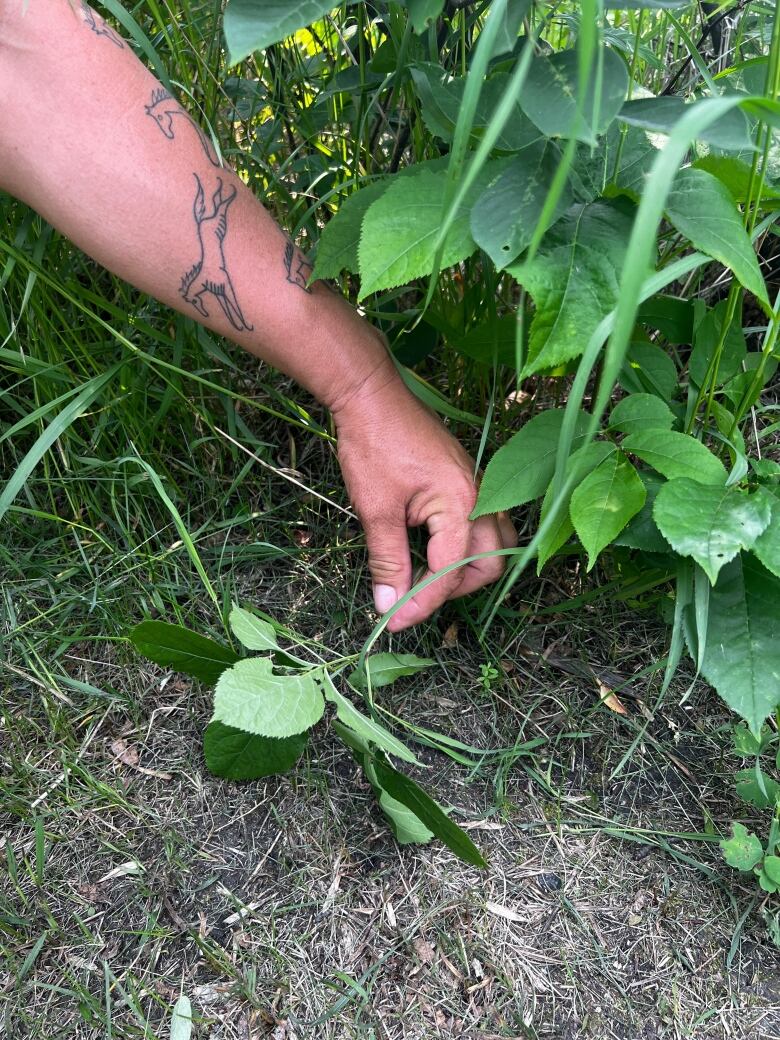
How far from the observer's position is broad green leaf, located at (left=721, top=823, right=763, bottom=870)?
1.07m

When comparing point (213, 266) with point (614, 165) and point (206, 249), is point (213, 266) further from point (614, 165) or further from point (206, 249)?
point (614, 165)

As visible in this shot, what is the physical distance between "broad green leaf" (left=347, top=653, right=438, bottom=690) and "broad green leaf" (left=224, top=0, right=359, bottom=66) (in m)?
→ 0.81

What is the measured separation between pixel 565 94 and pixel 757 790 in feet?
3.00

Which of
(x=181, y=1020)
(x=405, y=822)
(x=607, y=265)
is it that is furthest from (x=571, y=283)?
(x=181, y=1020)

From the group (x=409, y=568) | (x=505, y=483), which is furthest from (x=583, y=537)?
(x=409, y=568)

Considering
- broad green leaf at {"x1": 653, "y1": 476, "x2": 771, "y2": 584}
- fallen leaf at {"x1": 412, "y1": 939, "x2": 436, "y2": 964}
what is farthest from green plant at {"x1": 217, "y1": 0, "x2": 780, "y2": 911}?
fallen leaf at {"x1": 412, "y1": 939, "x2": 436, "y2": 964}

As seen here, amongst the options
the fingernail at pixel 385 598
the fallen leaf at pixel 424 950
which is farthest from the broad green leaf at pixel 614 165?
the fallen leaf at pixel 424 950

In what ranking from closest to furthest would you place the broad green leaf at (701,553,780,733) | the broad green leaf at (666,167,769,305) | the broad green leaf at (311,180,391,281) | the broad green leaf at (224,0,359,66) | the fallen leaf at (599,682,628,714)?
the broad green leaf at (224,0,359,66) → the broad green leaf at (666,167,769,305) → the broad green leaf at (701,553,780,733) → the broad green leaf at (311,180,391,281) → the fallen leaf at (599,682,628,714)

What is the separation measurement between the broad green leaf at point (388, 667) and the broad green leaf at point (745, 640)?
45 cm

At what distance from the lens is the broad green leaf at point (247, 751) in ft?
3.70

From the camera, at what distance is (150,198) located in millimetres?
1084

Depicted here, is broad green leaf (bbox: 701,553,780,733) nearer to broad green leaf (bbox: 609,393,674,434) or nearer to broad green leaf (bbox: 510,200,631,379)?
broad green leaf (bbox: 609,393,674,434)

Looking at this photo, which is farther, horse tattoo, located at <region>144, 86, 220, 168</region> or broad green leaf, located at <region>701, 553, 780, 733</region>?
horse tattoo, located at <region>144, 86, 220, 168</region>

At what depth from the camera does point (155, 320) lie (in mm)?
A: 1457
